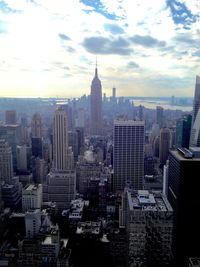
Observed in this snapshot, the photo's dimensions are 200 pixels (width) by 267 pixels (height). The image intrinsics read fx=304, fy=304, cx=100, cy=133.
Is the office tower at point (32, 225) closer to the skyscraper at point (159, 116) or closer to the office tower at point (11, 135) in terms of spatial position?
the office tower at point (11, 135)

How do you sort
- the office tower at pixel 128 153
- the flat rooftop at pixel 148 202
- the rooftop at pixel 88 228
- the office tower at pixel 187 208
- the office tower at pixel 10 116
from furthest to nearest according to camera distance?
the office tower at pixel 10 116 → the office tower at pixel 128 153 → the rooftop at pixel 88 228 → the office tower at pixel 187 208 → the flat rooftop at pixel 148 202

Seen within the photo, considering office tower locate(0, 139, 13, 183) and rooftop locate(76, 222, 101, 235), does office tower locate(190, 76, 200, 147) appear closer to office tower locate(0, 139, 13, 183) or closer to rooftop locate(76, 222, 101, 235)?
rooftop locate(76, 222, 101, 235)

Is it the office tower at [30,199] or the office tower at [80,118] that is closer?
the office tower at [30,199]

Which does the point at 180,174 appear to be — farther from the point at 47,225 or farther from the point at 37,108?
the point at 37,108

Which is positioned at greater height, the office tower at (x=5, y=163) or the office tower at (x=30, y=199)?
the office tower at (x=5, y=163)

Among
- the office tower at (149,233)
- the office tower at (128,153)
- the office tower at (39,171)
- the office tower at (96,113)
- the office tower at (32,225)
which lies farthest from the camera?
the office tower at (96,113)

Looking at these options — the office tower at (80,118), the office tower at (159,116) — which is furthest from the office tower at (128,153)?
the office tower at (80,118)
